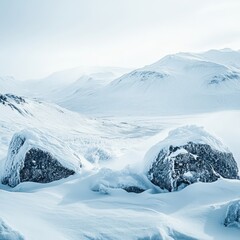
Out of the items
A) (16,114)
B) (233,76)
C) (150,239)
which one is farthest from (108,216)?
(233,76)

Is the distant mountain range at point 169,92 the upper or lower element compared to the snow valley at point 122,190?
lower

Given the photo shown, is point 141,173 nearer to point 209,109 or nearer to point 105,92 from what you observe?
point 209,109

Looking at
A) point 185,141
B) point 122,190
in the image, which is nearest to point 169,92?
point 185,141

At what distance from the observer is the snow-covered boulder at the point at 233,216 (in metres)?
7.04

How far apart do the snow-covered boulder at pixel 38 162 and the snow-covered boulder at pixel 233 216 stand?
464 centimetres

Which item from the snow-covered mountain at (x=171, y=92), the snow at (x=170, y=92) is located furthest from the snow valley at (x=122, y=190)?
the snow-covered mountain at (x=171, y=92)

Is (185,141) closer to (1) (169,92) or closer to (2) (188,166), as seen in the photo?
(2) (188,166)

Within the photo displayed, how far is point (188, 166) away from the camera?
962 centimetres

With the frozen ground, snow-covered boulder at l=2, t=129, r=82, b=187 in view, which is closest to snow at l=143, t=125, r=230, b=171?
the frozen ground

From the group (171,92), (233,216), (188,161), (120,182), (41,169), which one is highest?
(41,169)

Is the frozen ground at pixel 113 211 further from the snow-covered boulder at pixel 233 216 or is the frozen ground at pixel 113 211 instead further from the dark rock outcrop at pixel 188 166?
the dark rock outcrop at pixel 188 166

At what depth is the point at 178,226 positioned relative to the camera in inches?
265

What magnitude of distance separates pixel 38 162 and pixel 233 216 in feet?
17.7

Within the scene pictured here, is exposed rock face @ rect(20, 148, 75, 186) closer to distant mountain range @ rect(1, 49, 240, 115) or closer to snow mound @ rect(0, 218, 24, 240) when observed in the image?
snow mound @ rect(0, 218, 24, 240)
